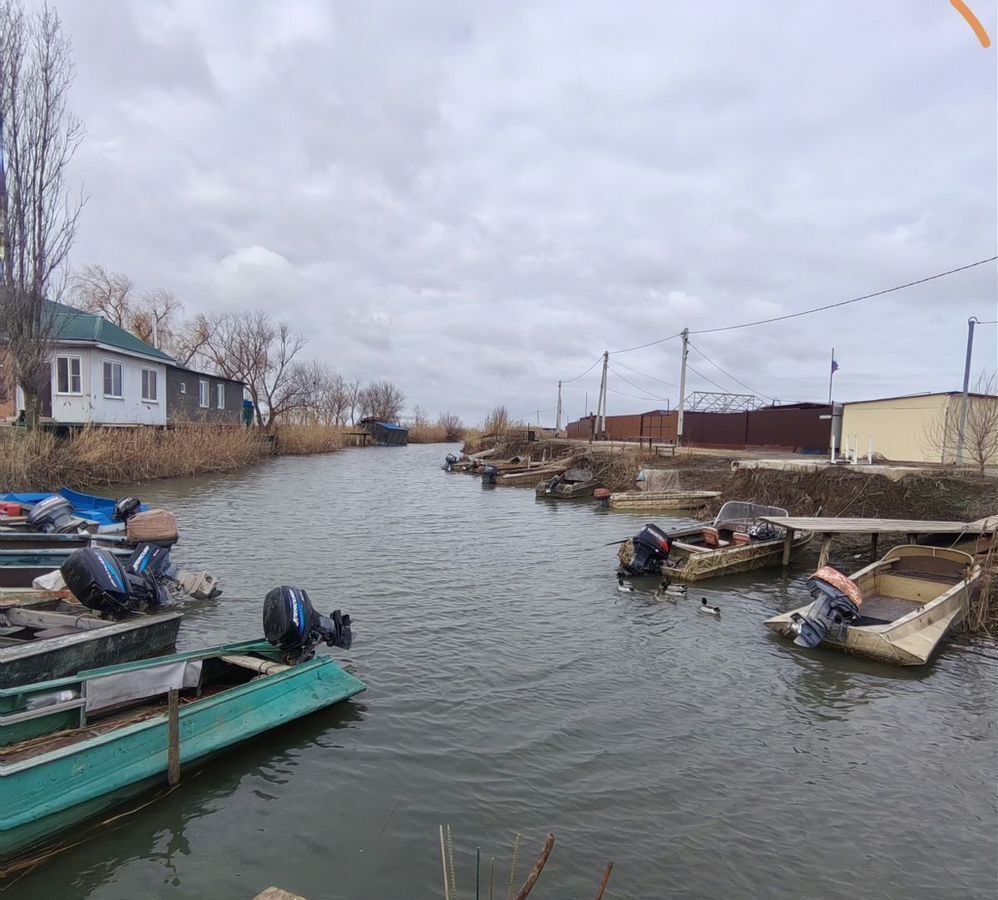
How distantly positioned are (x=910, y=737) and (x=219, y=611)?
28.7ft

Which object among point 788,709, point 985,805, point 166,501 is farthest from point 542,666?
point 166,501

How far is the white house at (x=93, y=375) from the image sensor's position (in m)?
22.6

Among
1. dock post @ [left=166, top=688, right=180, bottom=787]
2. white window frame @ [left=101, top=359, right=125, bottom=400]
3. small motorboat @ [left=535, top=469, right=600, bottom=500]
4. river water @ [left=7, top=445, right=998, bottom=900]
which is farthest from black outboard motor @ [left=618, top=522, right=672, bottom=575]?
white window frame @ [left=101, top=359, right=125, bottom=400]

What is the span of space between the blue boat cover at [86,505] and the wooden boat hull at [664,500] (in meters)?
15.3

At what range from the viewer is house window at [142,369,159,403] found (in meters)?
26.6

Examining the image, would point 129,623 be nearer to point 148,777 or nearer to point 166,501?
point 148,777

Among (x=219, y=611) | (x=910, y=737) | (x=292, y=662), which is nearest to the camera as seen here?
(x=910, y=737)

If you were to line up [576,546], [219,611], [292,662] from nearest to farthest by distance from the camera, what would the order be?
[292,662]
[219,611]
[576,546]

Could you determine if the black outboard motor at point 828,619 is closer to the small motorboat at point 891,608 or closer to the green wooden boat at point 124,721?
the small motorboat at point 891,608

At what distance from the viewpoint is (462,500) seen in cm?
2481

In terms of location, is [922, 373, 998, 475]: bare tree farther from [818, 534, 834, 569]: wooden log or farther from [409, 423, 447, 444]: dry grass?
[409, 423, 447, 444]: dry grass

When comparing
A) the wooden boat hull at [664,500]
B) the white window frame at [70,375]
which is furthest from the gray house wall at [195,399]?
the wooden boat hull at [664,500]

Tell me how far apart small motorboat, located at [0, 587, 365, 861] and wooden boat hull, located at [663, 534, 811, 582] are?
7.23 m

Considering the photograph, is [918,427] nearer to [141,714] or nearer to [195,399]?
[141,714]
